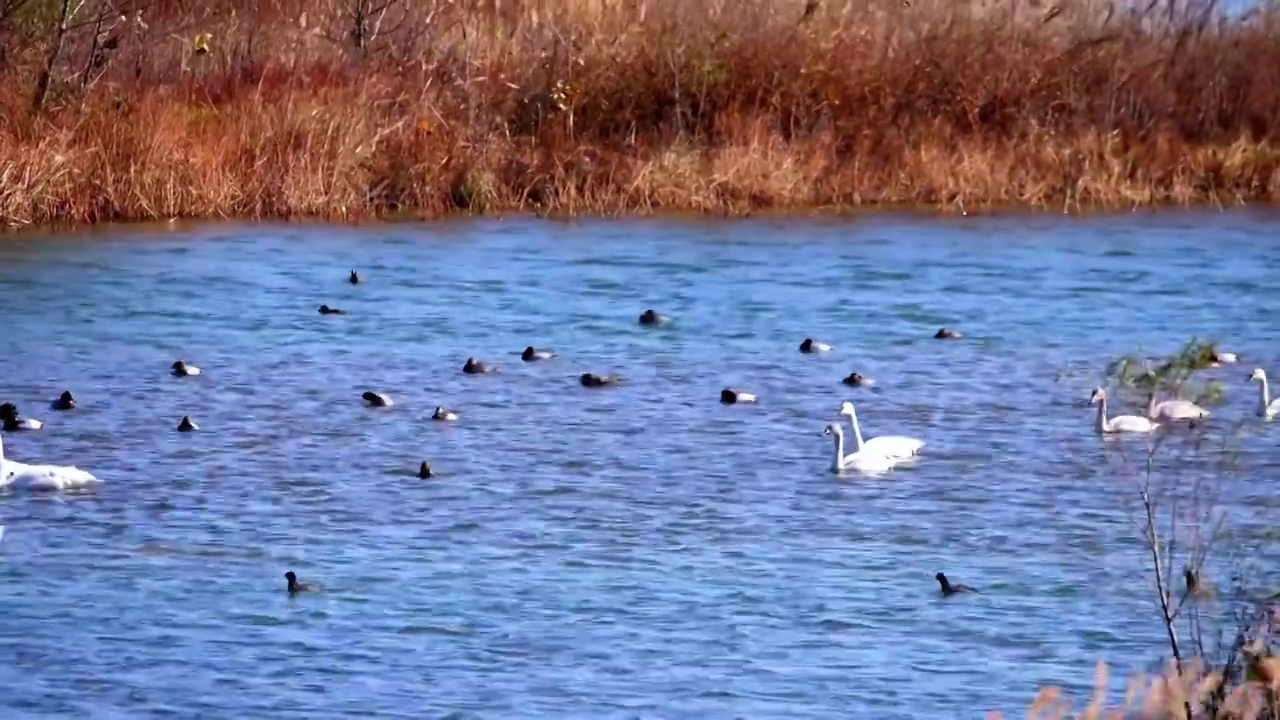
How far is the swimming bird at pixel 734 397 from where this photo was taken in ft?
49.1

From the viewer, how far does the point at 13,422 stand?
13953 mm

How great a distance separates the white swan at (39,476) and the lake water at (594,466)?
12cm

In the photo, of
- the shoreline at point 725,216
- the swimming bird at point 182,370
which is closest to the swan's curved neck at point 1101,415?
the swimming bird at point 182,370

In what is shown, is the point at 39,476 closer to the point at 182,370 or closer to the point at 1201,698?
the point at 182,370

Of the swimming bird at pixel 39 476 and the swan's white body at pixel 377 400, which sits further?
the swan's white body at pixel 377 400

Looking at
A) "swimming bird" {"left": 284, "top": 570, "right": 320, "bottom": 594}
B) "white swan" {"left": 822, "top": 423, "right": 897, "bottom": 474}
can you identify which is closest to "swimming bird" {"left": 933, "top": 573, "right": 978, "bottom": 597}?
"swimming bird" {"left": 284, "top": 570, "right": 320, "bottom": 594}

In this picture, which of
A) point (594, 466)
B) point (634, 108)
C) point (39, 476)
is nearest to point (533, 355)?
point (594, 466)

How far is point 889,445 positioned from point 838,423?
0.42m

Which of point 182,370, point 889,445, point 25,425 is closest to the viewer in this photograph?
point 889,445

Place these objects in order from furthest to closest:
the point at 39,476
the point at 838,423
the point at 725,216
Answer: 1. the point at 725,216
2. the point at 838,423
3. the point at 39,476

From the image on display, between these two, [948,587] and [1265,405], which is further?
[1265,405]

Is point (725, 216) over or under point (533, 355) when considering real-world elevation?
over

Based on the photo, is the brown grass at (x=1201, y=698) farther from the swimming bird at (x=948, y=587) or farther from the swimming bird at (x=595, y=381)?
the swimming bird at (x=595, y=381)

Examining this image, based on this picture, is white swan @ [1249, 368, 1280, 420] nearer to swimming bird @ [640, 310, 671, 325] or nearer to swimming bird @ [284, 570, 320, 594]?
swimming bird @ [640, 310, 671, 325]
